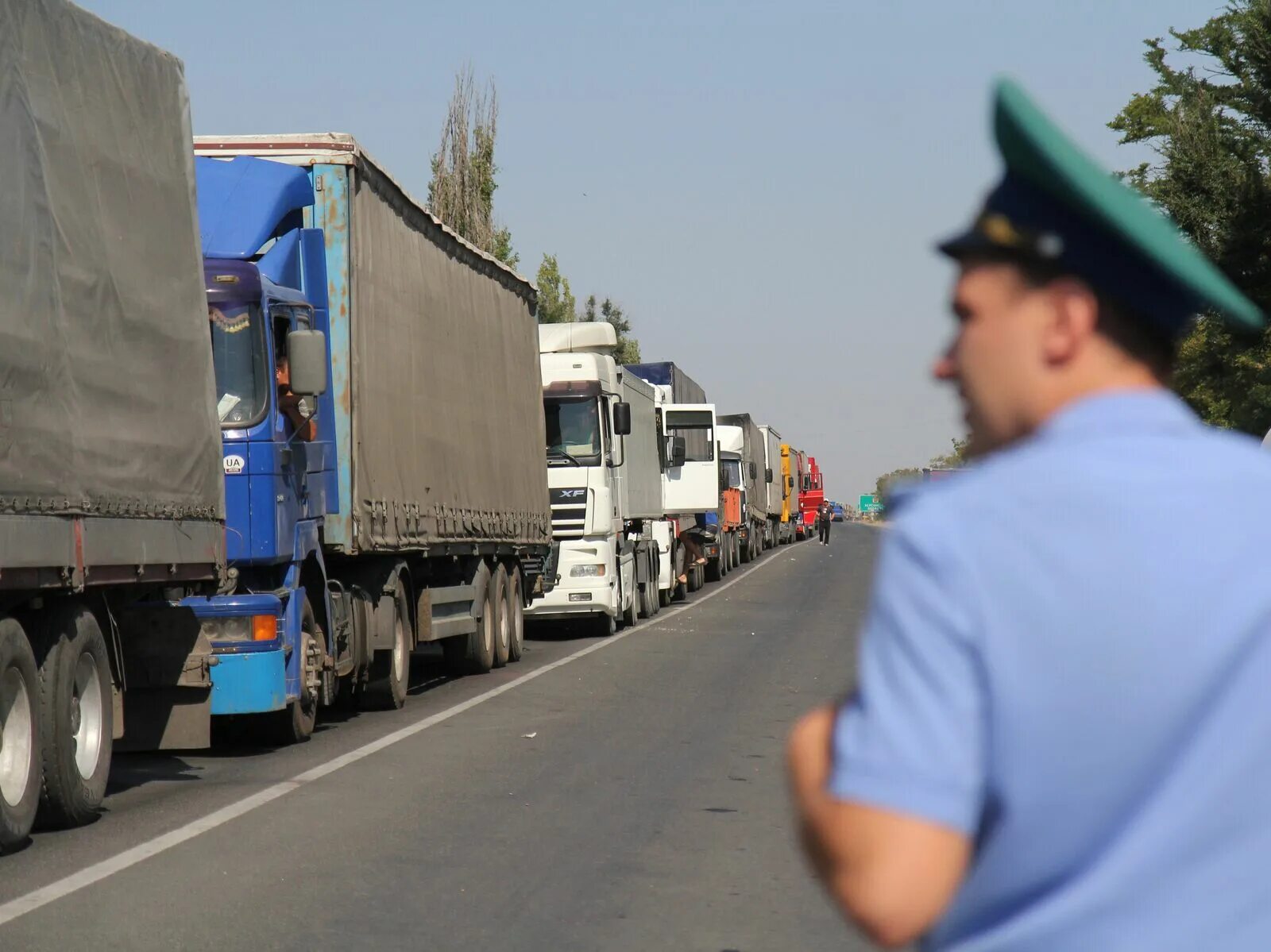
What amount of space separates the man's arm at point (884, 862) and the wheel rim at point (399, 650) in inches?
588

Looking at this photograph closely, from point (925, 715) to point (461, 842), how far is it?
8001 mm

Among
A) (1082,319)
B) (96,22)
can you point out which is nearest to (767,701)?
(96,22)

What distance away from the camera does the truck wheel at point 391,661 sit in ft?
53.2

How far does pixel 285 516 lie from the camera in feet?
43.3

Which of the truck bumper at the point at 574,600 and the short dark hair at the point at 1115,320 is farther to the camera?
the truck bumper at the point at 574,600

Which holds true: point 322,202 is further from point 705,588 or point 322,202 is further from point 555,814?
point 705,588

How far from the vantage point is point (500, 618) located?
21.2m

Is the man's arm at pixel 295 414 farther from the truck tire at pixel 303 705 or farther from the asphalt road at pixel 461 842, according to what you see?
the asphalt road at pixel 461 842

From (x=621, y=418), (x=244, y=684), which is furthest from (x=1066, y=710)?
(x=621, y=418)

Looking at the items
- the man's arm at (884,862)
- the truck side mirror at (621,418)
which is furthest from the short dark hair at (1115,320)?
the truck side mirror at (621,418)

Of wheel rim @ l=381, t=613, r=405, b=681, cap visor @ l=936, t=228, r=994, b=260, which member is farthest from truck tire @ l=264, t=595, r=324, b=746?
cap visor @ l=936, t=228, r=994, b=260

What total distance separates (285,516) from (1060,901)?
1192 cm

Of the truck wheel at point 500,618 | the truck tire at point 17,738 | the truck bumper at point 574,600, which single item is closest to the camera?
the truck tire at point 17,738

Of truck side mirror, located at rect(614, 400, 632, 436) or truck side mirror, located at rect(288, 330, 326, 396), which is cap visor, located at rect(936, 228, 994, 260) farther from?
truck side mirror, located at rect(614, 400, 632, 436)
